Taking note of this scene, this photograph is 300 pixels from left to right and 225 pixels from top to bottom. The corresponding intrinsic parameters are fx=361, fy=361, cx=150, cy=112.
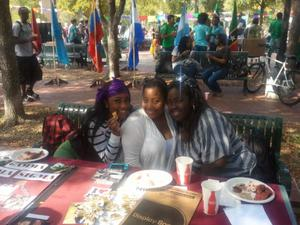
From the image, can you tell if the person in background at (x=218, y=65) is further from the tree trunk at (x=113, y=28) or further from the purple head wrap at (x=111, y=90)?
the purple head wrap at (x=111, y=90)

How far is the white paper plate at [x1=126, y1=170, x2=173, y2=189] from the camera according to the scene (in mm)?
2271

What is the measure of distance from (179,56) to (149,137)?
210 inches

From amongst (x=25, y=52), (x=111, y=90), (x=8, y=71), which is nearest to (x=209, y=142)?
(x=111, y=90)

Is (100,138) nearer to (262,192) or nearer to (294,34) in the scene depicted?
(262,192)

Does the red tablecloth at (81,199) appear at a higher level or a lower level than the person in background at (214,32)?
lower

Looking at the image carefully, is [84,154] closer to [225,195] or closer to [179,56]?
[225,195]

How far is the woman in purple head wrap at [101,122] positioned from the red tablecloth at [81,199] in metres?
0.55

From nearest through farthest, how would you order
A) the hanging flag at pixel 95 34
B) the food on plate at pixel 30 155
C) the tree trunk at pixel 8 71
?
the food on plate at pixel 30 155 → the tree trunk at pixel 8 71 → the hanging flag at pixel 95 34

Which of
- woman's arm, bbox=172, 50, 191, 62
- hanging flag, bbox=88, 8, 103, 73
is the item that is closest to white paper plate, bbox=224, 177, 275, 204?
woman's arm, bbox=172, 50, 191, 62

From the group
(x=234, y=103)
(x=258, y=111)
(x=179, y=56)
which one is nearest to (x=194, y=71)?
(x=179, y=56)

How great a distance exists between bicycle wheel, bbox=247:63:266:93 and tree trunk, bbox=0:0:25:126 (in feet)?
18.3

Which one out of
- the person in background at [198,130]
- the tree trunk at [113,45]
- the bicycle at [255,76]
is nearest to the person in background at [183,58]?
the bicycle at [255,76]

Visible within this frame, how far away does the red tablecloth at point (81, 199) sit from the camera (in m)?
1.96

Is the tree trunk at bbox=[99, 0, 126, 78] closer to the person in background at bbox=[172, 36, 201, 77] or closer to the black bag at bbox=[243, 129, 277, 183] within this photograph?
the person in background at bbox=[172, 36, 201, 77]
